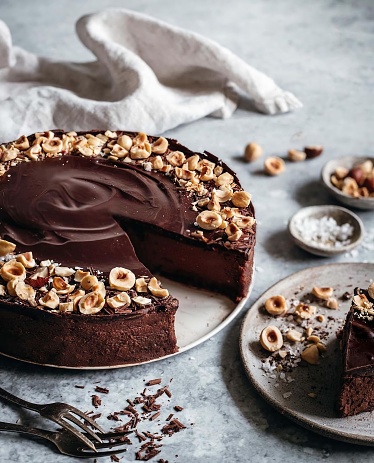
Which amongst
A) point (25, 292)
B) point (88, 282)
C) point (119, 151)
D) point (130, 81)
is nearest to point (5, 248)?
point (25, 292)

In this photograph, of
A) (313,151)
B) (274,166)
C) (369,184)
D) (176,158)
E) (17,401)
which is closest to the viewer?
(17,401)

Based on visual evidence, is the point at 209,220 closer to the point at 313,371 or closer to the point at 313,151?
the point at 313,371

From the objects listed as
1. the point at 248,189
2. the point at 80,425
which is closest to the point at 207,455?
the point at 80,425

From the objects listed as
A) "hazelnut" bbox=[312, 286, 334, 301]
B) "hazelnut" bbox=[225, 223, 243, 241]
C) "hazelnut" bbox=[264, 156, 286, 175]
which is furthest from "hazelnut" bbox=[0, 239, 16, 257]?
"hazelnut" bbox=[264, 156, 286, 175]

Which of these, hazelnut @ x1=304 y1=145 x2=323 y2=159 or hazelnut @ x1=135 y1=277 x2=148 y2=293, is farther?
hazelnut @ x1=304 y1=145 x2=323 y2=159

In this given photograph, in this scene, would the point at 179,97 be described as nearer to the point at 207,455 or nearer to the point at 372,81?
the point at 372,81

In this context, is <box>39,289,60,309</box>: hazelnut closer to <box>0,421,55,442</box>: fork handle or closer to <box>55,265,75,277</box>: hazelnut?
<box>55,265,75,277</box>: hazelnut
